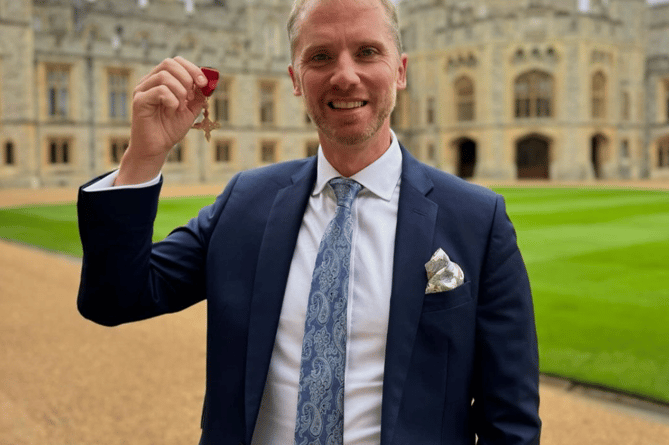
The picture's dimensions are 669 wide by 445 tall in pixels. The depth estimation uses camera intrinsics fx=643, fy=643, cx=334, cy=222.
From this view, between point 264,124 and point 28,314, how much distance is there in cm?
2957

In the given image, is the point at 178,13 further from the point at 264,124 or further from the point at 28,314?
the point at 28,314

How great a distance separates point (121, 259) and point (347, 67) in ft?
2.50

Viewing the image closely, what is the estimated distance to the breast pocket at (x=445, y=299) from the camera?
5.46ft

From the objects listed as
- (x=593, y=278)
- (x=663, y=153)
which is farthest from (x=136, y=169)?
(x=663, y=153)

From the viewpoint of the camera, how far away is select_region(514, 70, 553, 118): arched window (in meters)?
34.9

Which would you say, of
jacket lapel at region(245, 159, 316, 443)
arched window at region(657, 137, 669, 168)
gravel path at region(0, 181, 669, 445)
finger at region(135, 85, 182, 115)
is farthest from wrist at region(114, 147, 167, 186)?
arched window at region(657, 137, 669, 168)

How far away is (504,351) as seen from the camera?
1.72 meters

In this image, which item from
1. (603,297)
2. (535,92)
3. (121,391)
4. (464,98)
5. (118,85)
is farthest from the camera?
A: (464,98)

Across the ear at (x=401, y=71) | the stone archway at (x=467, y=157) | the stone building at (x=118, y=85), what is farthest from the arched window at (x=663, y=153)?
the ear at (x=401, y=71)

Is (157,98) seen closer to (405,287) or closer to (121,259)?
(121,259)

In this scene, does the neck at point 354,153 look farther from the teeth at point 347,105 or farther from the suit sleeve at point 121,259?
the suit sleeve at point 121,259

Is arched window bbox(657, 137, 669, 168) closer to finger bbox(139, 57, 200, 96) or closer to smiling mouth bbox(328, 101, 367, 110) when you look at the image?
smiling mouth bbox(328, 101, 367, 110)

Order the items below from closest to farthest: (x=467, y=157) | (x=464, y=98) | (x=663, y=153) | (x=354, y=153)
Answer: (x=354, y=153) < (x=464, y=98) < (x=663, y=153) < (x=467, y=157)

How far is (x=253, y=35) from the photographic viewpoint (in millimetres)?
40688
